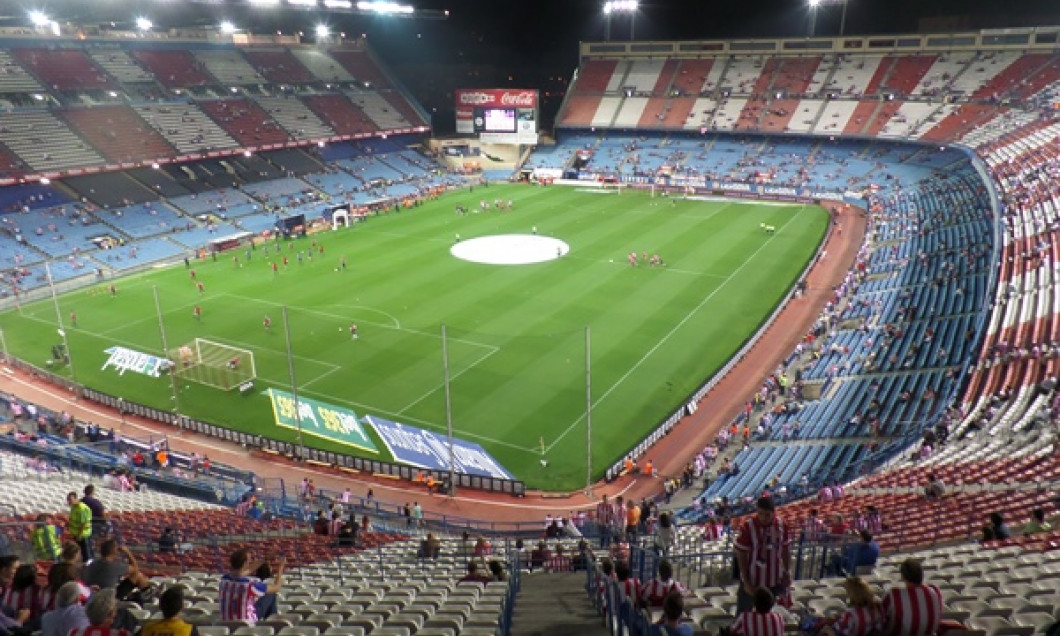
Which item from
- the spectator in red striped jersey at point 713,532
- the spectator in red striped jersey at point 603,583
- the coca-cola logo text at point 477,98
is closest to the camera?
the spectator in red striped jersey at point 603,583

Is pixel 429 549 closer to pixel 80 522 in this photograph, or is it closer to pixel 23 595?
pixel 80 522

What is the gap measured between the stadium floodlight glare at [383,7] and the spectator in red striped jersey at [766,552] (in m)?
88.8

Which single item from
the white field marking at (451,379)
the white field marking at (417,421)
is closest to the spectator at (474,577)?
the white field marking at (417,421)

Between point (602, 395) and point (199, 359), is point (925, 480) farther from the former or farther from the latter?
point (199, 359)

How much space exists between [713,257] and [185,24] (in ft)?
220

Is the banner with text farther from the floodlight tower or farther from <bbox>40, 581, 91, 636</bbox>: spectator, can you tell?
the floodlight tower

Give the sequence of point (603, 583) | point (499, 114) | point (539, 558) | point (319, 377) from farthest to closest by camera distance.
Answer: point (499, 114), point (319, 377), point (539, 558), point (603, 583)

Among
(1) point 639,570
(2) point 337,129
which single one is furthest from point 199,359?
(2) point 337,129

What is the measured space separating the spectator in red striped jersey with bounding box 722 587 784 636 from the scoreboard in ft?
304

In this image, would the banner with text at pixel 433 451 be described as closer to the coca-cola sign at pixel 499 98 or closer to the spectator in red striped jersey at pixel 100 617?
the spectator in red striped jersey at pixel 100 617

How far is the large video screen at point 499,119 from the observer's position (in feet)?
313

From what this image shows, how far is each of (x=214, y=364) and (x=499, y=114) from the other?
217 feet

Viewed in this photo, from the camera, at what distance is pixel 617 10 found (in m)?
106

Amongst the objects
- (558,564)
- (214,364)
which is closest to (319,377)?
(214,364)
